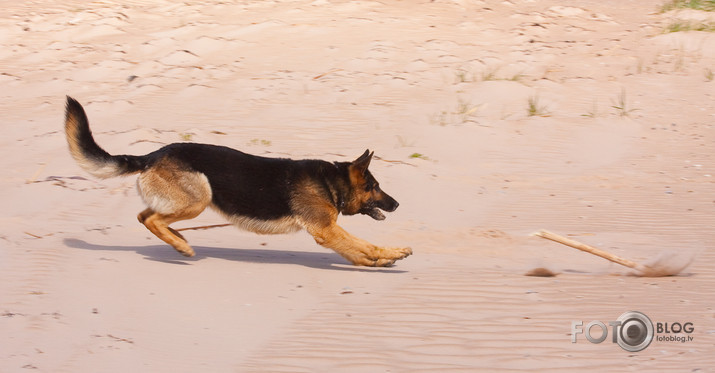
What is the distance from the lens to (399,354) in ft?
16.1

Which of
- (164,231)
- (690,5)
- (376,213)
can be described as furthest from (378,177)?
(690,5)

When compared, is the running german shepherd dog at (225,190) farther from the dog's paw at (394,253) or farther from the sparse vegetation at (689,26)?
the sparse vegetation at (689,26)

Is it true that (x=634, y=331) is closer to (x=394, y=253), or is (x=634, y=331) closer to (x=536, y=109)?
(x=394, y=253)

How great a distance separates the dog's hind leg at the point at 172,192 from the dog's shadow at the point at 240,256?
29 cm

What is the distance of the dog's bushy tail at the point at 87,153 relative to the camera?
653cm

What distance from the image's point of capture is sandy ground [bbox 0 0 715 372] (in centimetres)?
511

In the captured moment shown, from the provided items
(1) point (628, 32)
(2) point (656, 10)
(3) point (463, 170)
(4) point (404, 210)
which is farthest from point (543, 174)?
(2) point (656, 10)

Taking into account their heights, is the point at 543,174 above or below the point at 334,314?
below

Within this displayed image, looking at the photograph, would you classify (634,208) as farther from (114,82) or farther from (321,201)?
(114,82)

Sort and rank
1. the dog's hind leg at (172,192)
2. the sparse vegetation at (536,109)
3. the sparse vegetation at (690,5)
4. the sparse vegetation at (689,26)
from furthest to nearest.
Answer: the sparse vegetation at (690,5)
the sparse vegetation at (689,26)
the sparse vegetation at (536,109)
the dog's hind leg at (172,192)

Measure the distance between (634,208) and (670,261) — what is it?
2.07 metres

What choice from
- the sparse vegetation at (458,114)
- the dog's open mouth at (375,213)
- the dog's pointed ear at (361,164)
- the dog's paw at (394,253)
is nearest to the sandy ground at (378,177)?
the sparse vegetation at (458,114)

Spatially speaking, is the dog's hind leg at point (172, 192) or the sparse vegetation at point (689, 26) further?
the sparse vegetation at point (689, 26)

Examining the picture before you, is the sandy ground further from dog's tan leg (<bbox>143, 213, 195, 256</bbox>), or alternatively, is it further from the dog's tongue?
the dog's tongue
